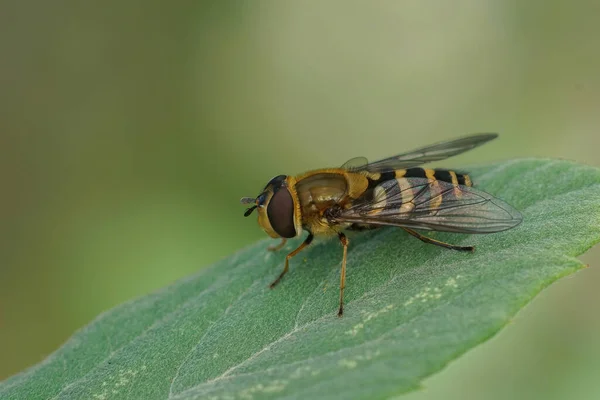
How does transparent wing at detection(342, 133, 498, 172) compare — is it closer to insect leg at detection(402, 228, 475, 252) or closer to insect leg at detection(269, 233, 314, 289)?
insect leg at detection(269, 233, 314, 289)

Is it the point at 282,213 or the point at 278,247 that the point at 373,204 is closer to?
the point at 282,213

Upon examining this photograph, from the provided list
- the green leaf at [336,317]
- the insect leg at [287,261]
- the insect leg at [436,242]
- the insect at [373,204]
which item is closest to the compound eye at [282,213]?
the insect at [373,204]

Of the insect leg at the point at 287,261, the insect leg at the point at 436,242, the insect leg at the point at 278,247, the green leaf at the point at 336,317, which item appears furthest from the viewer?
the insect leg at the point at 278,247

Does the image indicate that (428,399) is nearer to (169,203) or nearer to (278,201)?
(278,201)

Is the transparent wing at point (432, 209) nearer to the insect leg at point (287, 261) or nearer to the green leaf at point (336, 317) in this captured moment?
the green leaf at point (336, 317)

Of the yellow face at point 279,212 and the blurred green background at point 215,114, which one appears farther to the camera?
the blurred green background at point 215,114

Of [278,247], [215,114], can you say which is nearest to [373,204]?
[278,247]

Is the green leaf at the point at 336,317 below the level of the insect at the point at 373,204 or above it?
below
